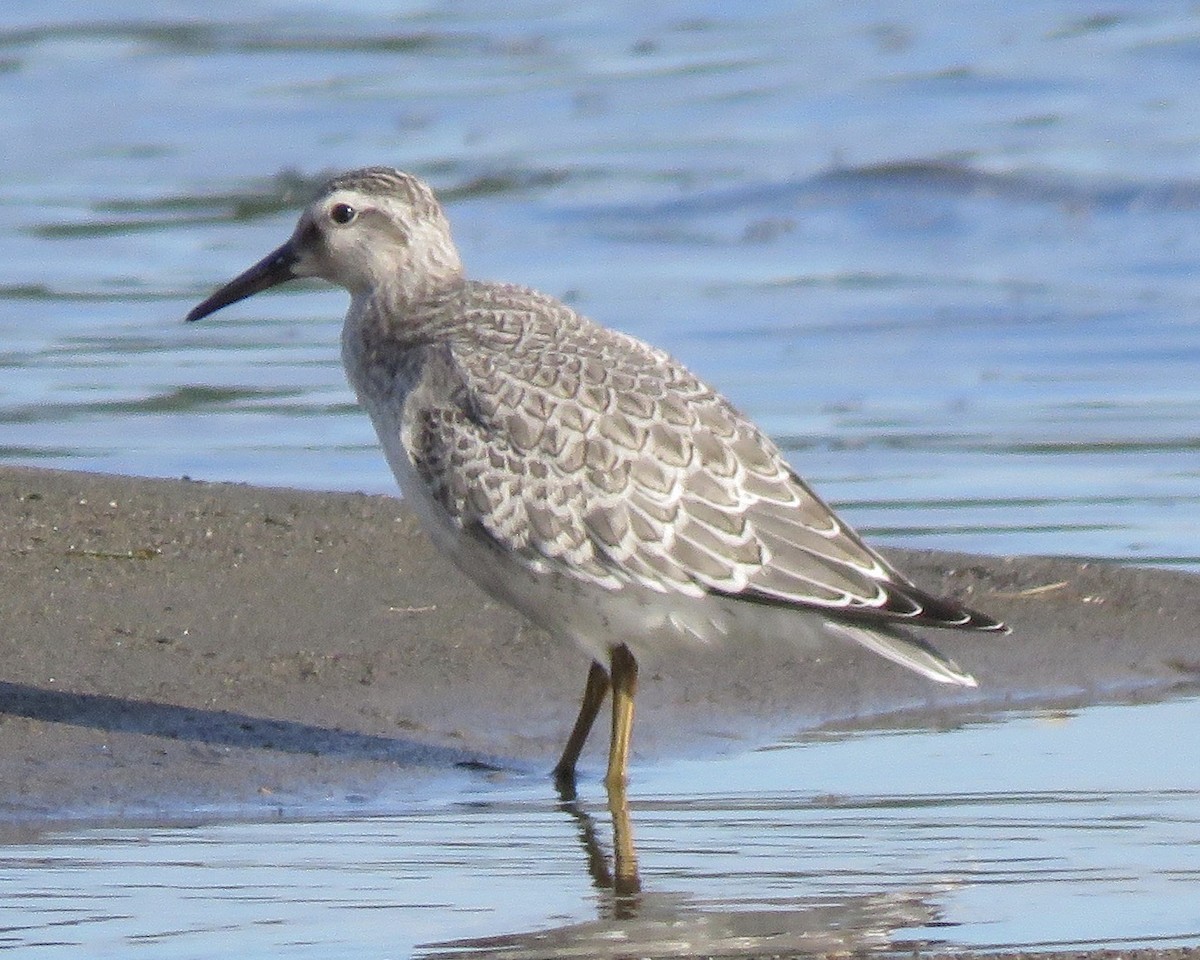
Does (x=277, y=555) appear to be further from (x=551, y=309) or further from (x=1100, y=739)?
(x=1100, y=739)

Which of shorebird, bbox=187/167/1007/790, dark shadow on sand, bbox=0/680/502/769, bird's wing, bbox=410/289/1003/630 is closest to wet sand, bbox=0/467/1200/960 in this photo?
dark shadow on sand, bbox=0/680/502/769

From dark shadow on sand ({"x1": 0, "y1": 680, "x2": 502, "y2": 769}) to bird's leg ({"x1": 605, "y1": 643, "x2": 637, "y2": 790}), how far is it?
33 cm

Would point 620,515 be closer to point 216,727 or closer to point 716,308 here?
point 216,727

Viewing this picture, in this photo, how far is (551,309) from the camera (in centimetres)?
720

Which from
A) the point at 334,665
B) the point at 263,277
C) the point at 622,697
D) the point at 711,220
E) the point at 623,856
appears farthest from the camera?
the point at 711,220

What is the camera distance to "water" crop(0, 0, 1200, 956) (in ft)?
18.4

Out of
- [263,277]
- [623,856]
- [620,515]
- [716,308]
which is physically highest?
[263,277]

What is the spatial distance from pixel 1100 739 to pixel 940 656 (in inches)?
23.0

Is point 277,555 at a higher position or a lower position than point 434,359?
lower

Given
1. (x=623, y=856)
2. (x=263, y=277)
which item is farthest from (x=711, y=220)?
(x=623, y=856)

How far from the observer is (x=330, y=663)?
7297mm

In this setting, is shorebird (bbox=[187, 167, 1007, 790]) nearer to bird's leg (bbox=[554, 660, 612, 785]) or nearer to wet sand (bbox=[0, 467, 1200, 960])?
bird's leg (bbox=[554, 660, 612, 785])

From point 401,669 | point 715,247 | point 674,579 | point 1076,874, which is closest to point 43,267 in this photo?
point 715,247

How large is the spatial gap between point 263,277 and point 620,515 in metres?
1.84
